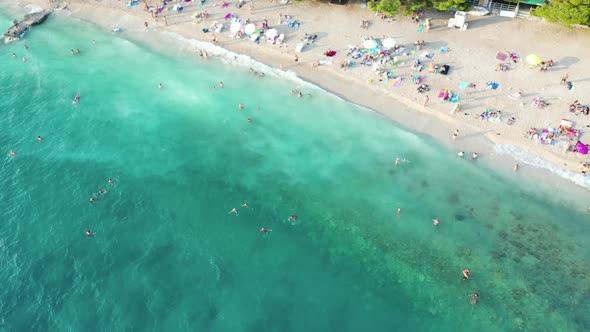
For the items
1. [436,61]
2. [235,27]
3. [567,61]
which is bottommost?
[436,61]

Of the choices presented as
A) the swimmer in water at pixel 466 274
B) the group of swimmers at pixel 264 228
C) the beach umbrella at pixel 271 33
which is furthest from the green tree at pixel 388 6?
the swimmer in water at pixel 466 274

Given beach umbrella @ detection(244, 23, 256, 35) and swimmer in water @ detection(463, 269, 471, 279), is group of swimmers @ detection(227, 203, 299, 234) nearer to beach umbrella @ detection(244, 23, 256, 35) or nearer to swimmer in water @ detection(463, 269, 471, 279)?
swimmer in water @ detection(463, 269, 471, 279)

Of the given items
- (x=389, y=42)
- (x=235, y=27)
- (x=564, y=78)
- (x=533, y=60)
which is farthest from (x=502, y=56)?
(x=235, y=27)

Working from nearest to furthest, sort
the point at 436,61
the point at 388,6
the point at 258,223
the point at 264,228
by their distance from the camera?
the point at 264,228, the point at 258,223, the point at 436,61, the point at 388,6

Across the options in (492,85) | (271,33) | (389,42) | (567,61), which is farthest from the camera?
(271,33)

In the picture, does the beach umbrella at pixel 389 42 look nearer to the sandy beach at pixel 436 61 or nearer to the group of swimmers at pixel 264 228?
the sandy beach at pixel 436 61

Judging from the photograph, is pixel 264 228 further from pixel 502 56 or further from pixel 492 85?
pixel 502 56
